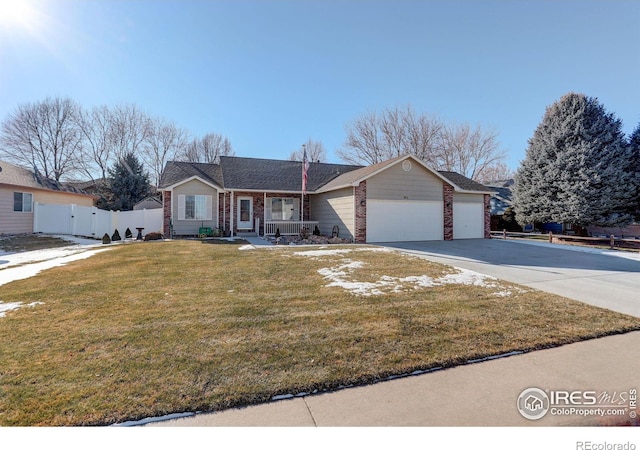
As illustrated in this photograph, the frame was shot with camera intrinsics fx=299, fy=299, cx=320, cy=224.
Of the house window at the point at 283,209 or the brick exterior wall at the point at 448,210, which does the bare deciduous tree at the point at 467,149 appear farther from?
the house window at the point at 283,209

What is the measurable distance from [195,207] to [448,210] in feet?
45.9

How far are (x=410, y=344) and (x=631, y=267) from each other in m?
9.94

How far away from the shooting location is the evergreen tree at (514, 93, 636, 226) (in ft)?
56.4

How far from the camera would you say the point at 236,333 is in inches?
154

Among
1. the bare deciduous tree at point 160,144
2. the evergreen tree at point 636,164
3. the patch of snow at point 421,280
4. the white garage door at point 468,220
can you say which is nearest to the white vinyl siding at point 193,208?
the patch of snow at point 421,280

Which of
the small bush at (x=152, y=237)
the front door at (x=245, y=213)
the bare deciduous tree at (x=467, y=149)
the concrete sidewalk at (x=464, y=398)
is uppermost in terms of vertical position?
the bare deciduous tree at (x=467, y=149)

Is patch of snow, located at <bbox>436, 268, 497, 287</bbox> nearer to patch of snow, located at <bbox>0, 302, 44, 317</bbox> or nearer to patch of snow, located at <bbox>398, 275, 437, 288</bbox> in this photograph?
patch of snow, located at <bbox>398, 275, 437, 288</bbox>

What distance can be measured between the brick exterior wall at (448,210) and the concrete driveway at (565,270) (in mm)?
3287

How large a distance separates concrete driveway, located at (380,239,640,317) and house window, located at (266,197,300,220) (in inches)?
350

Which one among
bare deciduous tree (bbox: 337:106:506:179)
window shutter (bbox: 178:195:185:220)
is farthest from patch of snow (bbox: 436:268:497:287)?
bare deciduous tree (bbox: 337:106:506:179)

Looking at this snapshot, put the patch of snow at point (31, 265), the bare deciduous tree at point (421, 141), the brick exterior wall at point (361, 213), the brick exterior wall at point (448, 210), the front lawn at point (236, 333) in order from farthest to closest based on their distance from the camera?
the bare deciduous tree at point (421, 141)
the brick exterior wall at point (448, 210)
the brick exterior wall at point (361, 213)
the patch of snow at point (31, 265)
the front lawn at point (236, 333)

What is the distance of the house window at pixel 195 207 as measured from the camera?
653 inches

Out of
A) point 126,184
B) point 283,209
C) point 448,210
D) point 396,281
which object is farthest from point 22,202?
point 448,210
